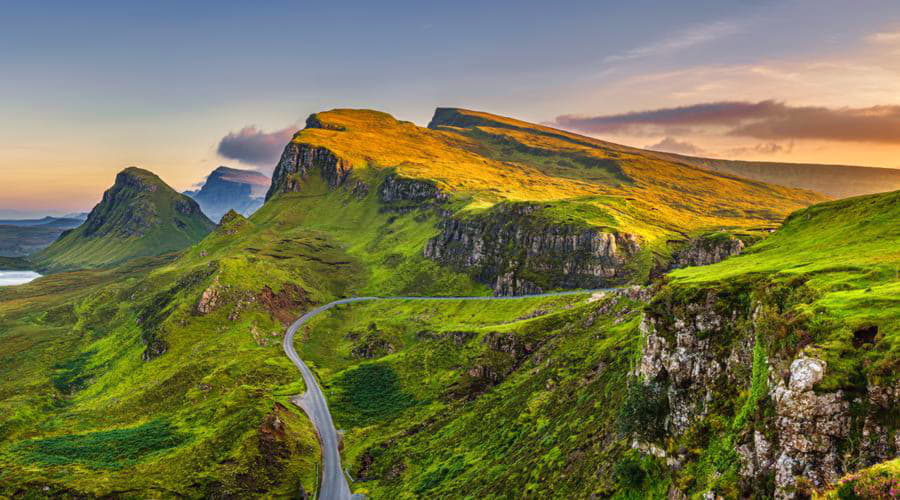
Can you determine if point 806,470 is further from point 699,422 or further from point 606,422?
point 606,422

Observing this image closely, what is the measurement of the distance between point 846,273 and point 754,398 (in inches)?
803

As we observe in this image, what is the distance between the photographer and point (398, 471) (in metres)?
110

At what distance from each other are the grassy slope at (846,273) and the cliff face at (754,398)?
1590mm

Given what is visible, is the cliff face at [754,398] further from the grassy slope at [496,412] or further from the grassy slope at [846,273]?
the grassy slope at [496,412]

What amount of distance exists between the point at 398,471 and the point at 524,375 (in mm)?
45459

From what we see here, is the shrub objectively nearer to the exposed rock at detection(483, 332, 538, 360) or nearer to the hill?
the hill

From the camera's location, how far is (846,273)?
4591cm

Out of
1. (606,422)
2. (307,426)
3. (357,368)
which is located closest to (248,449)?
(307,426)

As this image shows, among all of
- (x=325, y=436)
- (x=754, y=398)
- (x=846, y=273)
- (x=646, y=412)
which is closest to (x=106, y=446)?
(x=325, y=436)

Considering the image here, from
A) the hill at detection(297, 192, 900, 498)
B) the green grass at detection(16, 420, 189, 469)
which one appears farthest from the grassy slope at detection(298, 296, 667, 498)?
the green grass at detection(16, 420, 189, 469)

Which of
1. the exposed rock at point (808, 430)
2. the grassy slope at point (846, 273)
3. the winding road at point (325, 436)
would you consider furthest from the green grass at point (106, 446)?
the grassy slope at point (846, 273)

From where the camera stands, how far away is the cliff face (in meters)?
28.8

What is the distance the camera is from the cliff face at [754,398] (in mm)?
28750

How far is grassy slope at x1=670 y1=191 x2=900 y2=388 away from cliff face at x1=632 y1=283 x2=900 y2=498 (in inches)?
62.6
